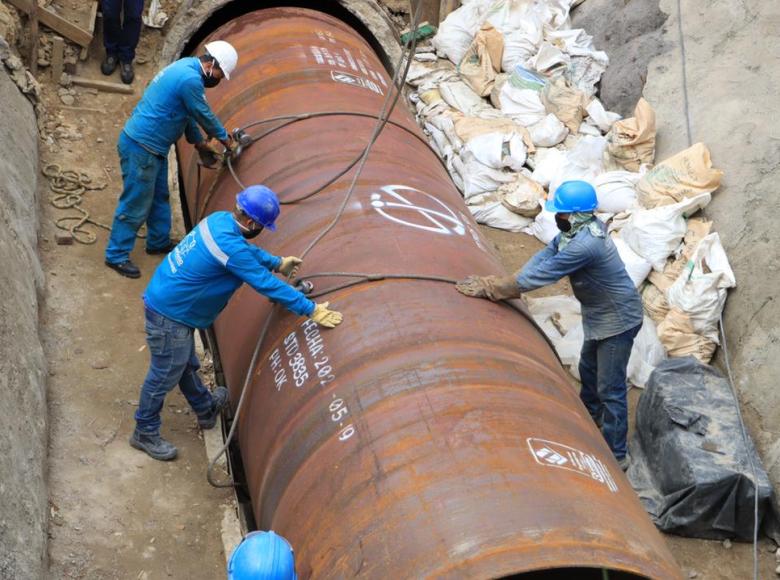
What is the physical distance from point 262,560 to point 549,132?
619 centimetres

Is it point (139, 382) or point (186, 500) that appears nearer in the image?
point (186, 500)

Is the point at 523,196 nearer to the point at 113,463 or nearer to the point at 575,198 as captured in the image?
the point at 575,198

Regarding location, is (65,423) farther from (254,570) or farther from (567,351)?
(567,351)

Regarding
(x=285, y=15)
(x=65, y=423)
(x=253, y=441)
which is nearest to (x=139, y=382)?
(x=65, y=423)

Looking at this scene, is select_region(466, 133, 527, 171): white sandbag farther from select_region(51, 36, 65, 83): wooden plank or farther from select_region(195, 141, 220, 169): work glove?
select_region(51, 36, 65, 83): wooden plank

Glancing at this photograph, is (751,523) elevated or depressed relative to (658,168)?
depressed

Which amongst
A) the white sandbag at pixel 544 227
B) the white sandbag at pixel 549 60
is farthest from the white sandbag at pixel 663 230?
the white sandbag at pixel 549 60

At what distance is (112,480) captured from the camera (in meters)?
4.95

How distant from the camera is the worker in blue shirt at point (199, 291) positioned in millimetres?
4082

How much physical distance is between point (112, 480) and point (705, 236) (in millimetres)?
4531

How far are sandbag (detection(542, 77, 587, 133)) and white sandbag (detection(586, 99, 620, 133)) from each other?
0.10 m

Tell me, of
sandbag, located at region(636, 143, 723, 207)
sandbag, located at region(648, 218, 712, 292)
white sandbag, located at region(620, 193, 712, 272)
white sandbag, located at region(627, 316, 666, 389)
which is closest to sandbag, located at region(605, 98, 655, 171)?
sandbag, located at region(636, 143, 723, 207)

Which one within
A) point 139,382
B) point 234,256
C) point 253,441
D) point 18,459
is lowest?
point 139,382

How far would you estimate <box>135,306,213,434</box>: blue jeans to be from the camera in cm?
464
